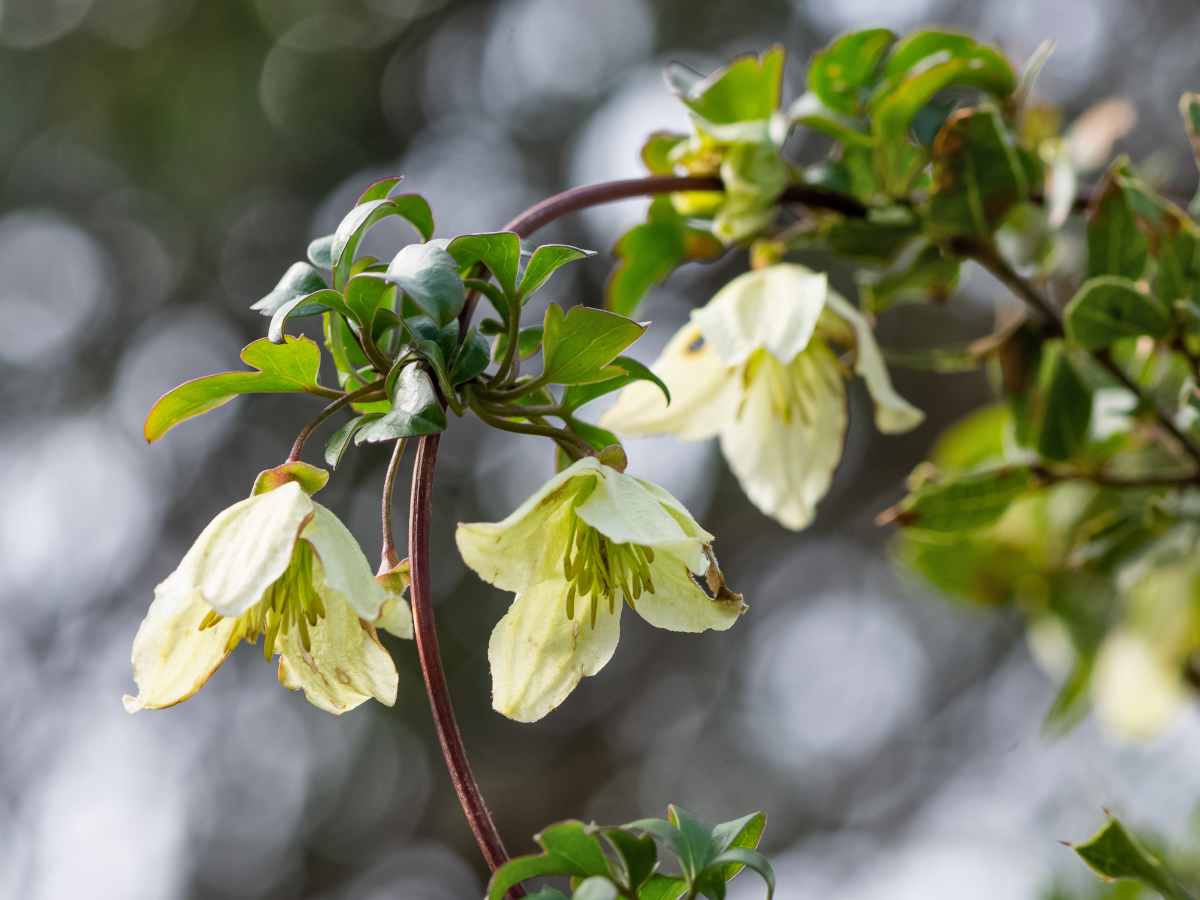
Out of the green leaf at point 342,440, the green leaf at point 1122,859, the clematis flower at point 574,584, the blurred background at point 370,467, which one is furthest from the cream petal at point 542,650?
the blurred background at point 370,467

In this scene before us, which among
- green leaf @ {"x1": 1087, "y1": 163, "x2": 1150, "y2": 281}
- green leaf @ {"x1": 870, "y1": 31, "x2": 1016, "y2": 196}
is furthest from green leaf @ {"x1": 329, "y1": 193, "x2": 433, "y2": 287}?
green leaf @ {"x1": 1087, "y1": 163, "x2": 1150, "y2": 281}

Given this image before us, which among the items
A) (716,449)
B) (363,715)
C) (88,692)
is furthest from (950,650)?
(88,692)

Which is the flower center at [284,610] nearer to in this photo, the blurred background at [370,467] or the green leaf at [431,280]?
the green leaf at [431,280]

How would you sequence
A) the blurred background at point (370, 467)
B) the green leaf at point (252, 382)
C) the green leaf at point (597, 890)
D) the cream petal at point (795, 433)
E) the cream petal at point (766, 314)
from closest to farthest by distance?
the green leaf at point (597, 890) < the green leaf at point (252, 382) < the cream petal at point (766, 314) < the cream petal at point (795, 433) < the blurred background at point (370, 467)

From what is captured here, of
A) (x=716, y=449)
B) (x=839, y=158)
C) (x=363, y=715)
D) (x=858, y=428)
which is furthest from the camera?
(x=363, y=715)

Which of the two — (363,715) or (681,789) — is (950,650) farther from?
(363,715)

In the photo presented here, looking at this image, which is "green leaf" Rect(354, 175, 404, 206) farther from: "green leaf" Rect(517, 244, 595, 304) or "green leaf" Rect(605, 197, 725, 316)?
"green leaf" Rect(605, 197, 725, 316)

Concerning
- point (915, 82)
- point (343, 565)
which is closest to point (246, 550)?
point (343, 565)
